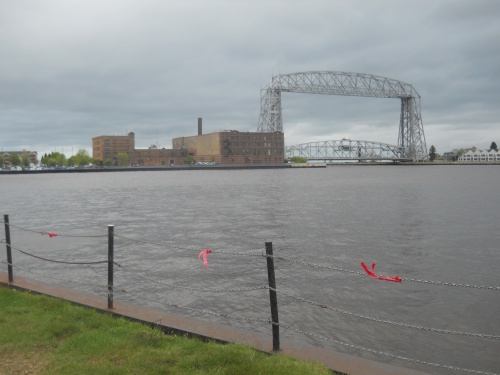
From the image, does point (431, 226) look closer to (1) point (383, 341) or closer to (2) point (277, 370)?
(1) point (383, 341)

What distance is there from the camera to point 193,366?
6395 millimetres

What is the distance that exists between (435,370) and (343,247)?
13167 mm

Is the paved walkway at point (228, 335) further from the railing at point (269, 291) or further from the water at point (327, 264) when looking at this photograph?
the water at point (327, 264)

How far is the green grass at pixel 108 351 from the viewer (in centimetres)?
632

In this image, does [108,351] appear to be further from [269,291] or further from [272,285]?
[269,291]

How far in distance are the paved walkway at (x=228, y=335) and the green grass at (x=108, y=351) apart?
28cm

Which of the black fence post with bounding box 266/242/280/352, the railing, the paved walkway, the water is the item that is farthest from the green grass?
the water

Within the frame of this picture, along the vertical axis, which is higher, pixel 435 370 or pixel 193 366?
pixel 193 366

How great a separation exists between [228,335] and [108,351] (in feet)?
6.04

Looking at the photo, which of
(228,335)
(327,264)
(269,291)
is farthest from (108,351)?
(327,264)

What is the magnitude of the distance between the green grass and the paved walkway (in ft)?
0.90

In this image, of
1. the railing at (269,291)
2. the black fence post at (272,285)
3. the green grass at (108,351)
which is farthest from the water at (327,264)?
the green grass at (108,351)

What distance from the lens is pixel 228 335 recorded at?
7676 millimetres

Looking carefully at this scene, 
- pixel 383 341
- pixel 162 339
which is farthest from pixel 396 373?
pixel 383 341
